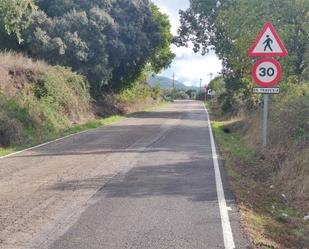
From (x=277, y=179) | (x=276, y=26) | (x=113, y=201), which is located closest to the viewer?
(x=113, y=201)

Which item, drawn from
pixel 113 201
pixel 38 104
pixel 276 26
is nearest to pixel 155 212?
pixel 113 201

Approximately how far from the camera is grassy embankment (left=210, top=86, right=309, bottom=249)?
6.91 meters

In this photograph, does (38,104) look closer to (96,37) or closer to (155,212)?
(96,37)

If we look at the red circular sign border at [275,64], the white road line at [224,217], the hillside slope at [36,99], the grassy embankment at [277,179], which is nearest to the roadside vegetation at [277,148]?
the grassy embankment at [277,179]

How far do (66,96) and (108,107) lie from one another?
1001 centimetres

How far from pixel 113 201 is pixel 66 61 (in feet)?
73.5

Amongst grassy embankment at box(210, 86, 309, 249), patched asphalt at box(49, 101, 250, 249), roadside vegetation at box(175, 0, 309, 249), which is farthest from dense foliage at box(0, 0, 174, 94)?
patched asphalt at box(49, 101, 250, 249)

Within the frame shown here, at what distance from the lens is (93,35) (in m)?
30.5

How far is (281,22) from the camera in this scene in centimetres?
1794

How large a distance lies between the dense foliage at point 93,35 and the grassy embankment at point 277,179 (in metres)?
13.6

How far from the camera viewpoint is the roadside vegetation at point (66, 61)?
19.4m

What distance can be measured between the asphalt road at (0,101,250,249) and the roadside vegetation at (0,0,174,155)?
4.12 m

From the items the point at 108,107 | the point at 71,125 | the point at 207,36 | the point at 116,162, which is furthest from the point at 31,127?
the point at 207,36

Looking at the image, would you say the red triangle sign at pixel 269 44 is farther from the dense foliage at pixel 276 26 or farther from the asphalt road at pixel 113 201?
the dense foliage at pixel 276 26
